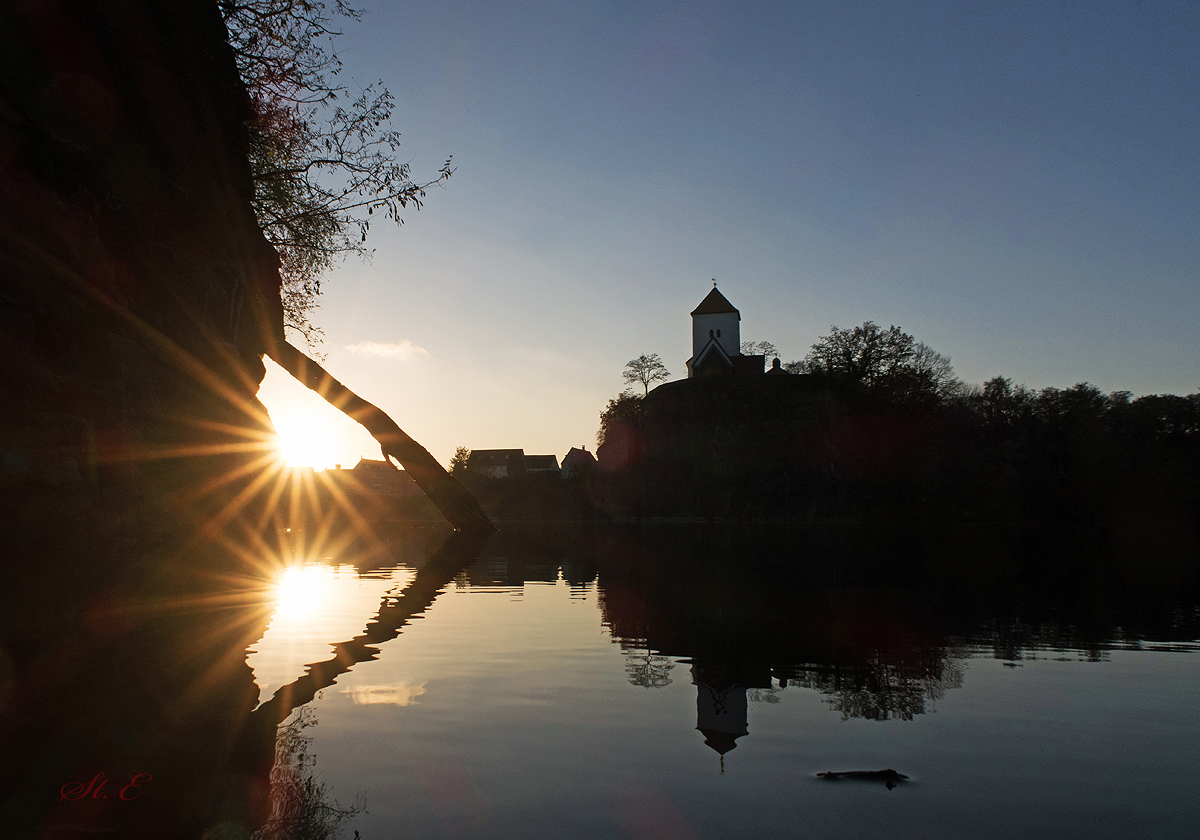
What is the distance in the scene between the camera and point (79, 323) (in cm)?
810

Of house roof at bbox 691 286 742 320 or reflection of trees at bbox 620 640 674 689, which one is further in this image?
house roof at bbox 691 286 742 320

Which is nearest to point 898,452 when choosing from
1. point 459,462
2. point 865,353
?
point 865,353

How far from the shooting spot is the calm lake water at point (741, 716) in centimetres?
374

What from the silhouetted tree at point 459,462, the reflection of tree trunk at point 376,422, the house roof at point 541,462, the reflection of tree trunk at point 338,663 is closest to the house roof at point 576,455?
the house roof at point 541,462

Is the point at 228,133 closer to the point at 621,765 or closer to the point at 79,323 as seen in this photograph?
the point at 79,323

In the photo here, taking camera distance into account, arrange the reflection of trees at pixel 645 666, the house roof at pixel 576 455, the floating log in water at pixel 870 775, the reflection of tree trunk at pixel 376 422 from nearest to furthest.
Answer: the floating log in water at pixel 870 775 → the reflection of trees at pixel 645 666 → the reflection of tree trunk at pixel 376 422 → the house roof at pixel 576 455

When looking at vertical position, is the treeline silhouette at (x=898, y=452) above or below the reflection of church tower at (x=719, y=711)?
above

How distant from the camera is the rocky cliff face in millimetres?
7070

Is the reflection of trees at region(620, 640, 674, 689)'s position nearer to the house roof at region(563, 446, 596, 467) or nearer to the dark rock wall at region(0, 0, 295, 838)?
the dark rock wall at region(0, 0, 295, 838)

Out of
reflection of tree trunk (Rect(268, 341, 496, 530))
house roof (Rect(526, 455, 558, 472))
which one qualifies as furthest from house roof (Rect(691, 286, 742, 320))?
reflection of tree trunk (Rect(268, 341, 496, 530))

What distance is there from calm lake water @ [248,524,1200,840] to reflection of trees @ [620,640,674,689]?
0.05 metres

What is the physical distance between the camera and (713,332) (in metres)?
105
